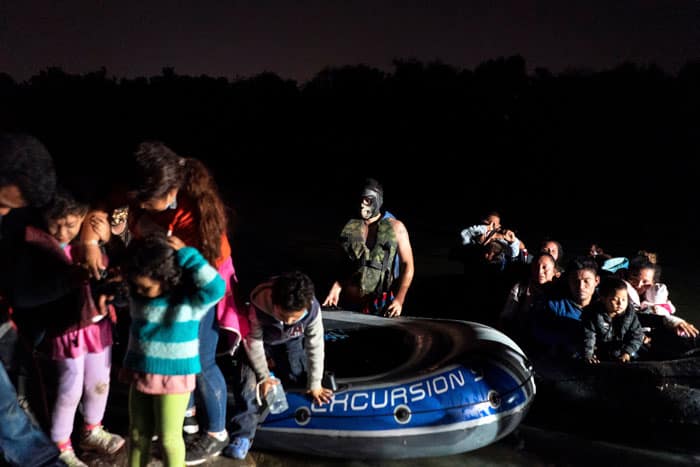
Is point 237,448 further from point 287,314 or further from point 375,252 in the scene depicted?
point 375,252

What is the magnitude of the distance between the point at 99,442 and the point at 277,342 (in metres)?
1.11

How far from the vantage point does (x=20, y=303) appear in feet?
9.02

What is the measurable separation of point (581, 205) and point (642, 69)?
5151mm

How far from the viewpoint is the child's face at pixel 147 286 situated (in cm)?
250

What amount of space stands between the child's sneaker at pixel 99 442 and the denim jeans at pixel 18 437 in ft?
1.50

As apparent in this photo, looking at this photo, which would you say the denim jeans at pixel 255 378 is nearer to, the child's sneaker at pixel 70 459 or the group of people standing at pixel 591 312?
the child's sneaker at pixel 70 459

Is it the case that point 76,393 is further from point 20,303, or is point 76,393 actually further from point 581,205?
point 581,205

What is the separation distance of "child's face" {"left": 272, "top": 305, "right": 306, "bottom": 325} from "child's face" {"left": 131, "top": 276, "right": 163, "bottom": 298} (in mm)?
642

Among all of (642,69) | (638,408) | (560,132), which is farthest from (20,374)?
(642,69)

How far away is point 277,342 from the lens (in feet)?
10.9

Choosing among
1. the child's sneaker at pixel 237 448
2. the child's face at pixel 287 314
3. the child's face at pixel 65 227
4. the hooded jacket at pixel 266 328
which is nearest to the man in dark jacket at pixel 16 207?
the child's face at pixel 65 227

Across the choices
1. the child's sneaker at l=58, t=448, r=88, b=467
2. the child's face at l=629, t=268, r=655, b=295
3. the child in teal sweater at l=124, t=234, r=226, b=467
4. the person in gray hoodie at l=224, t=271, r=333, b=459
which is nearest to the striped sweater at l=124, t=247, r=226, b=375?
the child in teal sweater at l=124, t=234, r=226, b=467

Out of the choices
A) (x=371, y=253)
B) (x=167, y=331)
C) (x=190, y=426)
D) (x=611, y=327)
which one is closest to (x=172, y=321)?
(x=167, y=331)

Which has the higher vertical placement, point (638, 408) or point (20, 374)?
point (20, 374)
